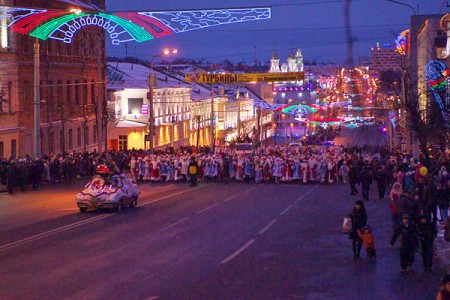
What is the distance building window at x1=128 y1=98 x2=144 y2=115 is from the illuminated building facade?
28.7ft

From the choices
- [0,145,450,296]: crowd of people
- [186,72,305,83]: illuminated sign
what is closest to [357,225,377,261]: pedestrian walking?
[0,145,450,296]: crowd of people

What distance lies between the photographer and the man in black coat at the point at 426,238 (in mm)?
16328

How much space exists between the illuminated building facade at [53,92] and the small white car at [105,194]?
14824mm

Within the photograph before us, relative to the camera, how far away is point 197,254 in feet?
59.8

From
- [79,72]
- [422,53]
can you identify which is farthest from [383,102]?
[79,72]

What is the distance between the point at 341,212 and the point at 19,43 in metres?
27.7

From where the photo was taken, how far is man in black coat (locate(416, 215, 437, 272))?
16.3 metres

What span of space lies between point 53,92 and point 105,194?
30.7 meters

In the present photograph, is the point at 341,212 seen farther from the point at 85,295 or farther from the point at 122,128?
A: the point at 122,128

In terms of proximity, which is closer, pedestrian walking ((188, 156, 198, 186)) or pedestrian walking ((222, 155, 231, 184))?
pedestrian walking ((188, 156, 198, 186))

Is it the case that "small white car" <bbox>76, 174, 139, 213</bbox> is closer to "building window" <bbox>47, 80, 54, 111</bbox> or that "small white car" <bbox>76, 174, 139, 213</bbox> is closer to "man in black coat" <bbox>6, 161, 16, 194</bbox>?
"man in black coat" <bbox>6, 161, 16, 194</bbox>

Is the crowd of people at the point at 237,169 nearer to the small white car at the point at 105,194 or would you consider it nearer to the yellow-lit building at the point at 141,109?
the small white car at the point at 105,194

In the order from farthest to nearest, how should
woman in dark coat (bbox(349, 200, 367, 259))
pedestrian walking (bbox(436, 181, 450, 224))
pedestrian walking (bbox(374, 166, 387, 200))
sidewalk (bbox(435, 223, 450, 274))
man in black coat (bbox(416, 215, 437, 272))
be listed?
pedestrian walking (bbox(374, 166, 387, 200)) < pedestrian walking (bbox(436, 181, 450, 224)) < woman in dark coat (bbox(349, 200, 367, 259)) < sidewalk (bbox(435, 223, 450, 274)) < man in black coat (bbox(416, 215, 437, 272))

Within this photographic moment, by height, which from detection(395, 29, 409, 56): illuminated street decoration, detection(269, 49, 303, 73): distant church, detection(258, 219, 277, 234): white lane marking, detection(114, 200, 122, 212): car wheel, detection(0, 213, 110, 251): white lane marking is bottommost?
detection(258, 219, 277, 234): white lane marking
